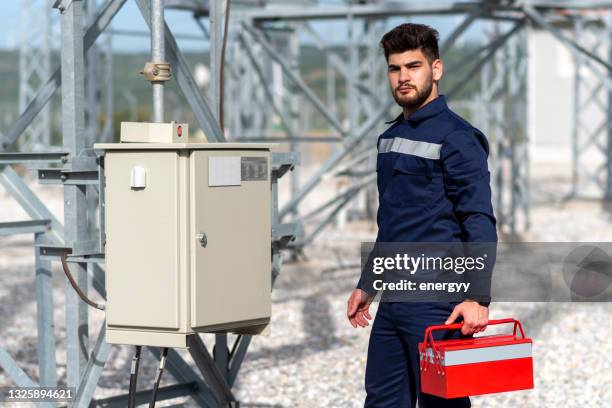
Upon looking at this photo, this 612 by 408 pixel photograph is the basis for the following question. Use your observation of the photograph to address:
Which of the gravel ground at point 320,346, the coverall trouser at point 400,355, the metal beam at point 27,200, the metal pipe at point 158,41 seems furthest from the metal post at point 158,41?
the gravel ground at point 320,346

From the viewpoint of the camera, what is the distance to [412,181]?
362 centimetres

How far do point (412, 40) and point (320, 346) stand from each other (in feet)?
13.7

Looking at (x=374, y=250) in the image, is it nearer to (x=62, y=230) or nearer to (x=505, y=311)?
(x=62, y=230)

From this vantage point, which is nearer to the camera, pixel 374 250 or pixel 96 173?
pixel 374 250

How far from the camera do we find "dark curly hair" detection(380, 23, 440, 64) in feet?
11.8

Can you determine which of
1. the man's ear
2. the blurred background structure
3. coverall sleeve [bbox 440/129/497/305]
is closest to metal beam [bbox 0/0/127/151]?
the blurred background structure

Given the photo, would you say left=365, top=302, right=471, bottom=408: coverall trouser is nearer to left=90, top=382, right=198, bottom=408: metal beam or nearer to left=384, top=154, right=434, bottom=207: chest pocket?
left=384, top=154, right=434, bottom=207: chest pocket

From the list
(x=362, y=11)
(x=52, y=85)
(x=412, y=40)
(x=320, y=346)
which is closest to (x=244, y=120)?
(x=362, y=11)

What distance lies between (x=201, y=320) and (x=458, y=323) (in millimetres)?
895

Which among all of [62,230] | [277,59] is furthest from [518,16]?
[62,230]

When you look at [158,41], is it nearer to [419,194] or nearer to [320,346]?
[419,194]

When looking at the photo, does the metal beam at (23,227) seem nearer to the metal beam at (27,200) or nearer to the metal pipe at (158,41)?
the metal beam at (27,200)

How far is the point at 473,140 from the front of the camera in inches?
140

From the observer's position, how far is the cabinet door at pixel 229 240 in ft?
12.7
